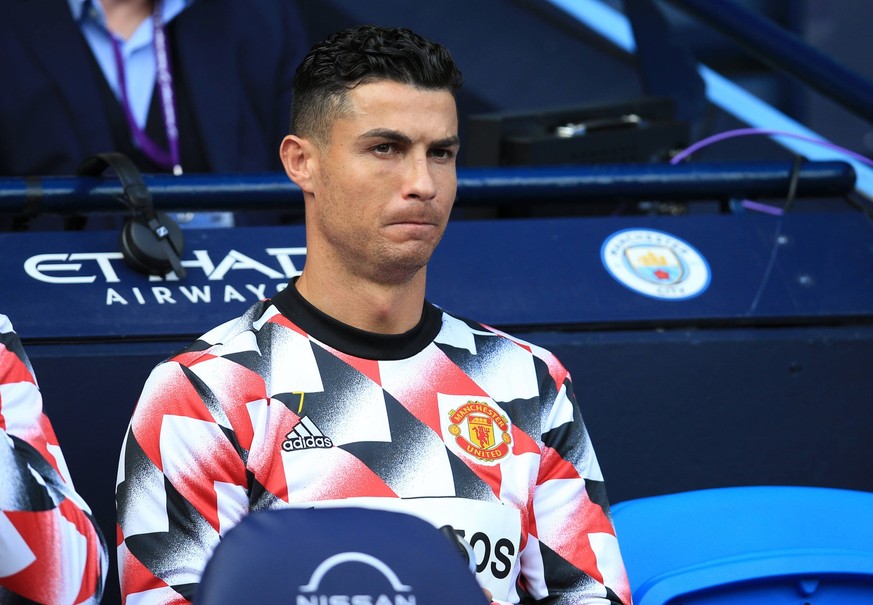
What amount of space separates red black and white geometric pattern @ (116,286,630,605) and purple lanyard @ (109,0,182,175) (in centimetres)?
100

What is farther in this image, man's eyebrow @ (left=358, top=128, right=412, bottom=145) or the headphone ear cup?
the headphone ear cup

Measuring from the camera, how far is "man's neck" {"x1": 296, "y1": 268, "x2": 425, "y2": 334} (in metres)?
1.75

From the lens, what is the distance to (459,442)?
1.74 metres

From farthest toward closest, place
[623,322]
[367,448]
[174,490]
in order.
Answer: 1. [623,322]
2. [367,448]
3. [174,490]

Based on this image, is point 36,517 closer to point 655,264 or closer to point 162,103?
point 655,264

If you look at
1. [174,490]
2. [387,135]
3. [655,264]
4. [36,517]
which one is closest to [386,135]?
[387,135]

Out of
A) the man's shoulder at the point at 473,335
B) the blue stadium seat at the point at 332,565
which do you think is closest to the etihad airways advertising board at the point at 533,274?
the man's shoulder at the point at 473,335

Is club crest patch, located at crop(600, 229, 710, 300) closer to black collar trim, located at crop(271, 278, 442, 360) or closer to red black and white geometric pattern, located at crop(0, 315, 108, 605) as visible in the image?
black collar trim, located at crop(271, 278, 442, 360)

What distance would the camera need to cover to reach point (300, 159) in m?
1.79

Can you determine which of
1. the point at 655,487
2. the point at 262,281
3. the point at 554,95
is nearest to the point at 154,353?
the point at 262,281

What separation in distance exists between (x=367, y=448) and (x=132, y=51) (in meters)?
1.35

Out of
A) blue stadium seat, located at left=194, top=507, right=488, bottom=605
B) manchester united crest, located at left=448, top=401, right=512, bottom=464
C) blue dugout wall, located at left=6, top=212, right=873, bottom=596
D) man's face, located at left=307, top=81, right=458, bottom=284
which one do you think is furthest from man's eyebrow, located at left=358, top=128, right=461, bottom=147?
blue stadium seat, located at left=194, top=507, right=488, bottom=605

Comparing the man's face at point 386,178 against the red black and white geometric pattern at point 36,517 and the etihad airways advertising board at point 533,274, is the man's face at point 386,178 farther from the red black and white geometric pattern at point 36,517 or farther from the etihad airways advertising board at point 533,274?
the etihad airways advertising board at point 533,274

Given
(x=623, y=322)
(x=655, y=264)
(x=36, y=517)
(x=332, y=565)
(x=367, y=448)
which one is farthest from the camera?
(x=655, y=264)
